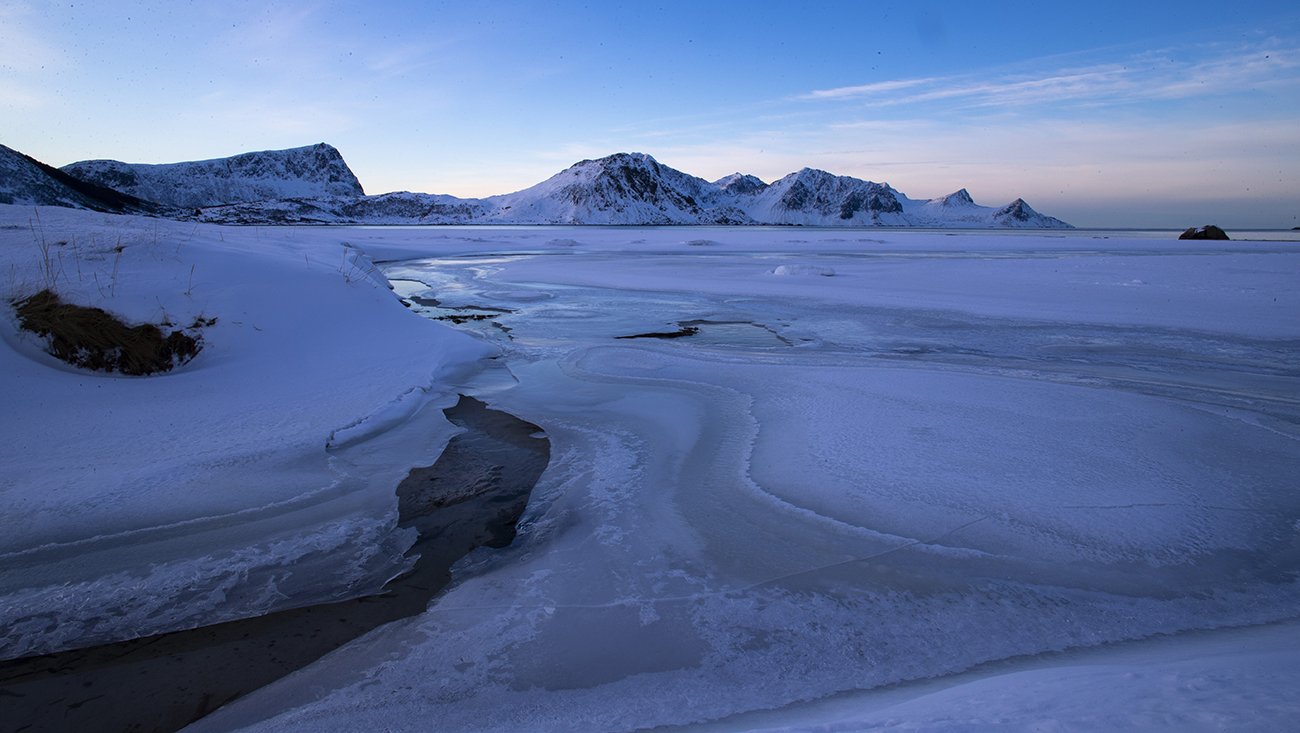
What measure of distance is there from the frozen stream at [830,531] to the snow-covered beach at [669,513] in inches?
0.7

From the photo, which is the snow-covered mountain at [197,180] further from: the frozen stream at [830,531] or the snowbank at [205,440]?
the frozen stream at [830,531]

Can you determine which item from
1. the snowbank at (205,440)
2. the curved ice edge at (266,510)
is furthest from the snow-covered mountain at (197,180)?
the curved ice edge at (266,510)

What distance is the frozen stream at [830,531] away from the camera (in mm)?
2238

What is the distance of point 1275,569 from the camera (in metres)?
2.81

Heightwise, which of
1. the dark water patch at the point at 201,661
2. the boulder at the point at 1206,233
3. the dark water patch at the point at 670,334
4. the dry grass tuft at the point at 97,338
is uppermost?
the boulder at the point at 1206,233

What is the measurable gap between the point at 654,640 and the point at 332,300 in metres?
6.04

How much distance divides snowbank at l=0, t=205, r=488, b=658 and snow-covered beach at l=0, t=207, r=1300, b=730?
0.02 meters

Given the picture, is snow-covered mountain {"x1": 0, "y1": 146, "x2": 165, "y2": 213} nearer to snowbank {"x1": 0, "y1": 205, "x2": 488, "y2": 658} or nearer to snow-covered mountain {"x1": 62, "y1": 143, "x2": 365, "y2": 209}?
snowbank {"x1": 0, "y1": 205, "x2": 488, "y2": 658}

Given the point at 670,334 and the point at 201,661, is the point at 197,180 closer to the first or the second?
the point at 670,334

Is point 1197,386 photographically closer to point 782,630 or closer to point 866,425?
point 866,425

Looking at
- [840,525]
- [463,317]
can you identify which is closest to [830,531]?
[840,525]

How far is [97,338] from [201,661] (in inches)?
159

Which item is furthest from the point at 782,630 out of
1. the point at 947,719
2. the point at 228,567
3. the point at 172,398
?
the point at 172,398

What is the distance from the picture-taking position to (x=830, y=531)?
3234 millimetres
